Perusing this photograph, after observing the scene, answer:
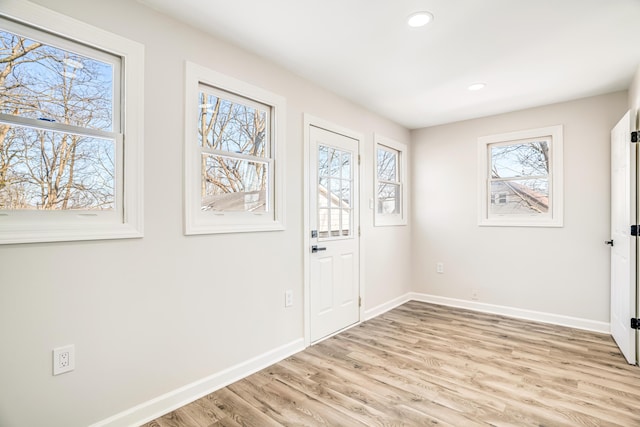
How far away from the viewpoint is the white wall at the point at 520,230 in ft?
11.1

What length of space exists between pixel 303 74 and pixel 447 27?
1.25 m

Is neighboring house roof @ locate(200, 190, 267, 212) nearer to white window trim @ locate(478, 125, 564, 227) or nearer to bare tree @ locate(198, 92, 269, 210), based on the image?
bare tree @ locate(198, 92, 269, 210)

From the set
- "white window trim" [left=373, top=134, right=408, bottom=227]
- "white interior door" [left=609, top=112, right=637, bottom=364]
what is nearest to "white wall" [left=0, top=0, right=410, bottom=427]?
"white window trim" [left=373, top=134, right=408, bottom=227]

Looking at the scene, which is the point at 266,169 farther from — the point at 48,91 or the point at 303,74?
the point at 48,91

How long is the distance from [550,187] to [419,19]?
273cm

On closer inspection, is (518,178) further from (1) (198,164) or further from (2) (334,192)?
(1) (198,164)

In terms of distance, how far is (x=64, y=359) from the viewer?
165cm

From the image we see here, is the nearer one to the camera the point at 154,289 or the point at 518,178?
the point at 154,289

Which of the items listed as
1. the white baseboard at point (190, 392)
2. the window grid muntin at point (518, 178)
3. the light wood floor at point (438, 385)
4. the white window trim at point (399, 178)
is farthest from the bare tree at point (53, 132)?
the window grid muntin at point (518, 178)

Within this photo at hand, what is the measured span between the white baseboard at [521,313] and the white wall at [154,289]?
238 cm

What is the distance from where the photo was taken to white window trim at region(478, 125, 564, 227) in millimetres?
3600

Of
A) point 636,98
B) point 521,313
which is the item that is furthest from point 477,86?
point 521,313

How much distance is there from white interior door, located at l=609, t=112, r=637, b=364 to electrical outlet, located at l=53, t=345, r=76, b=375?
3.88 meters

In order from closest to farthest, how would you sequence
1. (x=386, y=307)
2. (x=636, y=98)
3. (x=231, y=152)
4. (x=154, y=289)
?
(x=154, y=289) < (x=231, y=152) < (x=636, y=98) < (x=386, y=307)
